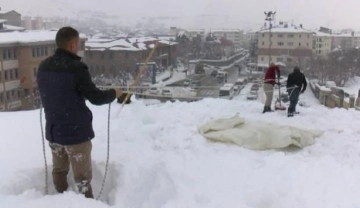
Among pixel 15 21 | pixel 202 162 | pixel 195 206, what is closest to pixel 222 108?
pixel 202 162

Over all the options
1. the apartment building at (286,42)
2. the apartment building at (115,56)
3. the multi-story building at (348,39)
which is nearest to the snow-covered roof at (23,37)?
the apartment building at (115,56)

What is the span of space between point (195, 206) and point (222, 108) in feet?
15.7

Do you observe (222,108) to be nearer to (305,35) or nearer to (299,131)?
(299,131)

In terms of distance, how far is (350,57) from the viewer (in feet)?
143

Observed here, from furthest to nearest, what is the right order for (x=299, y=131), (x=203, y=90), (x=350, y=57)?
(x=350, y=57), (x=203, y=90), (x=299, y=131)

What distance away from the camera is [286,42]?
5209cm

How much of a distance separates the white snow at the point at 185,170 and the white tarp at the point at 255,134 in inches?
4.9

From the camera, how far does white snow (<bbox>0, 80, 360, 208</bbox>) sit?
3645 millimetres

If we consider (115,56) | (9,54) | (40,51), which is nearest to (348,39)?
(115,56)

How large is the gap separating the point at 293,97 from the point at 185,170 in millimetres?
4241

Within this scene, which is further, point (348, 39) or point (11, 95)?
point (348, 39)

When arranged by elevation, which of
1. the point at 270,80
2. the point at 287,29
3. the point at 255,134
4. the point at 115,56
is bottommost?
A: the point at 115,56

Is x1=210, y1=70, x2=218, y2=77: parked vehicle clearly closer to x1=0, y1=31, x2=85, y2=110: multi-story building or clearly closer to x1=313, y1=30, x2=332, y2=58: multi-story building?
x1=0, y1=31, x2=85, y2=110: multi-story building

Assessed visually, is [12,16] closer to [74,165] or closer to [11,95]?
[11,95]
